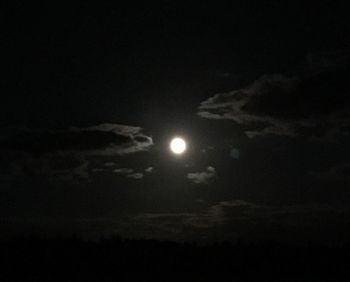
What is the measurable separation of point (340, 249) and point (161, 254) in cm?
4315

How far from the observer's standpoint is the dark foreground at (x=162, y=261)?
131250mm

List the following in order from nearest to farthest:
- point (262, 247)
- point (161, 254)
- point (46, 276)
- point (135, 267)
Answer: point (46, 276) → point (135, 267) → point (161, 254) → point (262, 247)

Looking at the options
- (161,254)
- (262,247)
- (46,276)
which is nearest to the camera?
(46,276)

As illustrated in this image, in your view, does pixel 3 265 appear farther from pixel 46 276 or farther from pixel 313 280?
pixel 313 280

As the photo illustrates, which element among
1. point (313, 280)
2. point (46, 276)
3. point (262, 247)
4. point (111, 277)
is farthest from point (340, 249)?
point (46, 276)

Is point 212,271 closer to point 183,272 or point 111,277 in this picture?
point 183,272

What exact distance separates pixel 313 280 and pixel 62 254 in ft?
178

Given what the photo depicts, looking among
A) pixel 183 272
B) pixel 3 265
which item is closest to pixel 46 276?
pixel 3 265

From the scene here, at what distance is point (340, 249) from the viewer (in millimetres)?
161375

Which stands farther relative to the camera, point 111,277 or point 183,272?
point 183,272

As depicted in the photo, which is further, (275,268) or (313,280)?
(275,268)

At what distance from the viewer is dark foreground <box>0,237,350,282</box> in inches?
5167

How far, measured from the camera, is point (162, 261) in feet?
497

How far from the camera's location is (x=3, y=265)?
12862 centimetres
